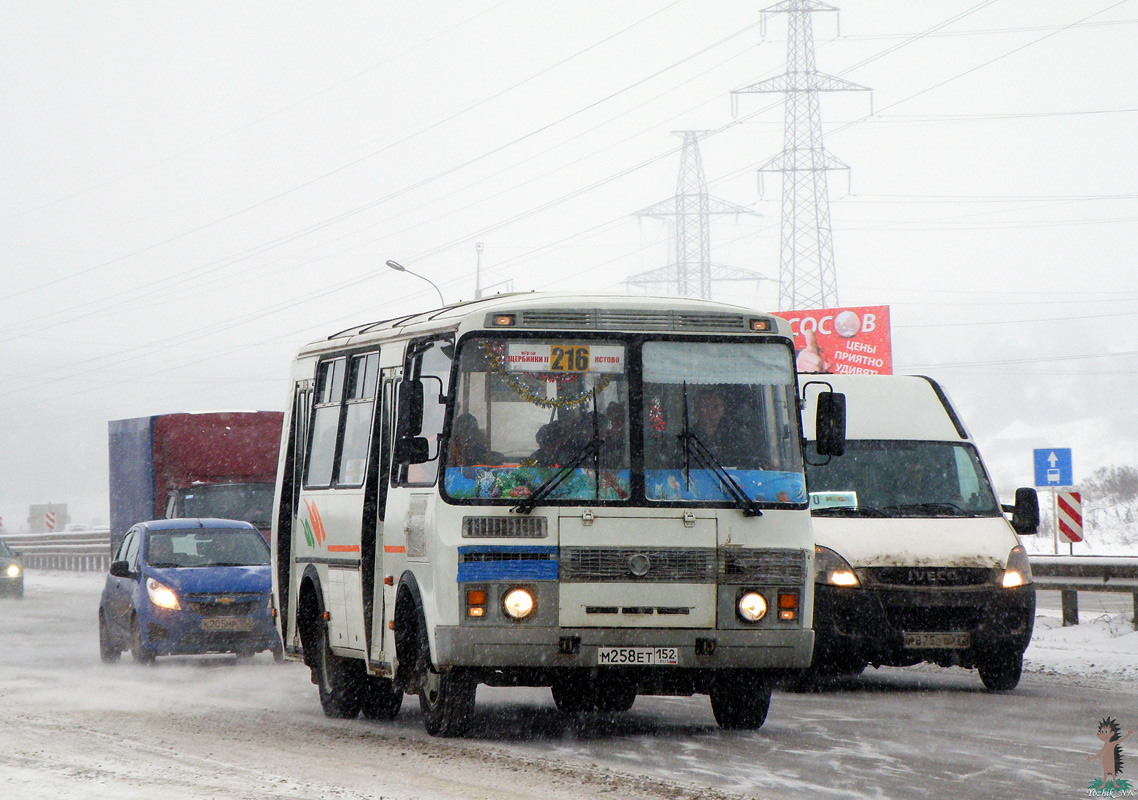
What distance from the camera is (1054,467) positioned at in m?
32.2

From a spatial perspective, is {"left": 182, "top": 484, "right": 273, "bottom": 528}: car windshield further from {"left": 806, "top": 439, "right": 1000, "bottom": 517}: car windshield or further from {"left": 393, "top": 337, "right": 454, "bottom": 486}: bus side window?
{"left": 393, "top": 337, "right": 454, "bottom": 486}: bus side window

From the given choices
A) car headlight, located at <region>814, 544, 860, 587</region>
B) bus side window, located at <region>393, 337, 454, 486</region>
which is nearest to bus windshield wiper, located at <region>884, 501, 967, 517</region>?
car headlight, located at <region>814, 544, 860, 587</region>

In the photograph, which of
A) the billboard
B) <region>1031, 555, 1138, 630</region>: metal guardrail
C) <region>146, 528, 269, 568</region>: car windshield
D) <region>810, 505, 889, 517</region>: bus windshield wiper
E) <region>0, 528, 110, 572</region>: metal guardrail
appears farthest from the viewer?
the billboard

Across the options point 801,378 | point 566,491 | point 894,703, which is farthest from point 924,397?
point 566,491

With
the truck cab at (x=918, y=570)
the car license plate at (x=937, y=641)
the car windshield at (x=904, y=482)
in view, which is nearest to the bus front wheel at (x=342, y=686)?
the truck cab at (x=918, y=570)

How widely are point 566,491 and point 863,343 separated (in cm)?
4242

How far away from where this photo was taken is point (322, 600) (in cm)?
1234

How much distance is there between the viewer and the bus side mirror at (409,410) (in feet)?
33.0

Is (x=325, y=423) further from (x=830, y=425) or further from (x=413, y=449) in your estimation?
(x=830, y=425)

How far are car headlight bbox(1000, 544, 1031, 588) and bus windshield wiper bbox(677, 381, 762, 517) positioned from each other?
4037mm

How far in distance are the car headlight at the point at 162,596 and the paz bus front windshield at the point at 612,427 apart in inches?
325

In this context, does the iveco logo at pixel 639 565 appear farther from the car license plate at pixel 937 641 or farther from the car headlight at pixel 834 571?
the car license plate at pixel 937 641

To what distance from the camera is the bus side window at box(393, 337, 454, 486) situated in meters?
10.2

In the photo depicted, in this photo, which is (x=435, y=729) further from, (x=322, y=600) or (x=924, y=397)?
(x=924, y=397)
